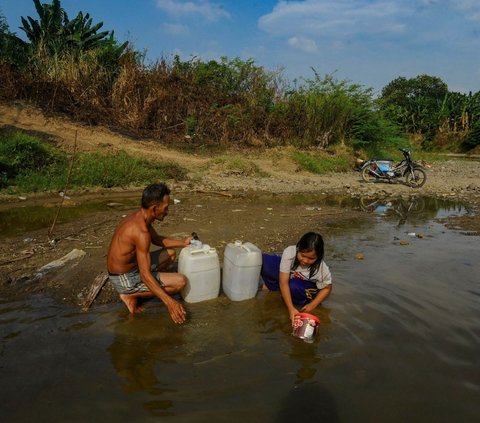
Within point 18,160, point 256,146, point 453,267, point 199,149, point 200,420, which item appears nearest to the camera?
point 200,420

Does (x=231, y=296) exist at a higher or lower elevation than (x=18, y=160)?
lower

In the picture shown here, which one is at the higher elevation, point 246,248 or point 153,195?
point 153,195

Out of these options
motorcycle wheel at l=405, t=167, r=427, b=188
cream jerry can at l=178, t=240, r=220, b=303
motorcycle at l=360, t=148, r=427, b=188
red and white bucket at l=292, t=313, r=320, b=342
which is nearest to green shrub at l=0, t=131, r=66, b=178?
cream jerry can at l=178, t=240, r=220, b=303

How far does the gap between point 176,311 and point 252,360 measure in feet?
2.47

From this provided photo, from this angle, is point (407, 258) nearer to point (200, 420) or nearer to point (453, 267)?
point (453, 267)

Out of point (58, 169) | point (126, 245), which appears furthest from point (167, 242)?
point (58, 169)

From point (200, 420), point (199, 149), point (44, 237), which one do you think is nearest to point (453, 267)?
point (200, 420)

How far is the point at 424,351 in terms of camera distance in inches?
135

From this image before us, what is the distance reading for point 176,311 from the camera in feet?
11.7

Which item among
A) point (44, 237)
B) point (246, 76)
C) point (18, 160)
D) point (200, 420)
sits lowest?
point (200, 420)

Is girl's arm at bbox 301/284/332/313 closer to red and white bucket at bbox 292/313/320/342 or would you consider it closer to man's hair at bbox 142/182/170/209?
red and white bucket at bbox 292/313/320/342

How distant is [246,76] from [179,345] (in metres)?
15.9

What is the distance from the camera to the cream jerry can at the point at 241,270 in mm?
4020

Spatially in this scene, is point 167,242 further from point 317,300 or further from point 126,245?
point 317,300
